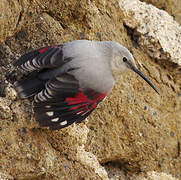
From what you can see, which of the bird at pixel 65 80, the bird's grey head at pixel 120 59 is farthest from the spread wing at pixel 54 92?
the bird's grey head at pixel 120 59

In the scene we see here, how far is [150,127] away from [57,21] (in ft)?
3.83

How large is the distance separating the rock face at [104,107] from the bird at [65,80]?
144 mm

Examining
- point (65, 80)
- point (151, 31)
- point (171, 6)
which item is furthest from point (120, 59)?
Result: point (171, 6)

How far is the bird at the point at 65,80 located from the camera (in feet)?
7.41

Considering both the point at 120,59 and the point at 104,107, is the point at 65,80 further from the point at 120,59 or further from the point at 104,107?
the point at 104,107

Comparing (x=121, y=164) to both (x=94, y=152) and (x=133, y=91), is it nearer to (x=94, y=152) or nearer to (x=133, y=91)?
(x=94, y=152)

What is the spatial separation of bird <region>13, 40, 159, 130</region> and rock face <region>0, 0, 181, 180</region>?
0.47 feet

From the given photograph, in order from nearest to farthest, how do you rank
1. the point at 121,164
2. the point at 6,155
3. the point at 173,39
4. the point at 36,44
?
the point at 6,155 < the point at 36,44 < the point at 121,164 < the point at 173,39

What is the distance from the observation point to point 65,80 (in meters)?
2.26

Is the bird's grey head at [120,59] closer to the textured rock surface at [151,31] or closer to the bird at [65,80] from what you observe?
the bird at [65,80]

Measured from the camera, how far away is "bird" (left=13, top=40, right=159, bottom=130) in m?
2.26

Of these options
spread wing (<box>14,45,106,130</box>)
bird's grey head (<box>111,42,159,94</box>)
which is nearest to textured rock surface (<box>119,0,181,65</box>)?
bird's grey head (<box>111,42,159,94</box>)

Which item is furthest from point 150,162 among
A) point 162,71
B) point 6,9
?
point 6,9

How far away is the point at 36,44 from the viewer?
2625mm
